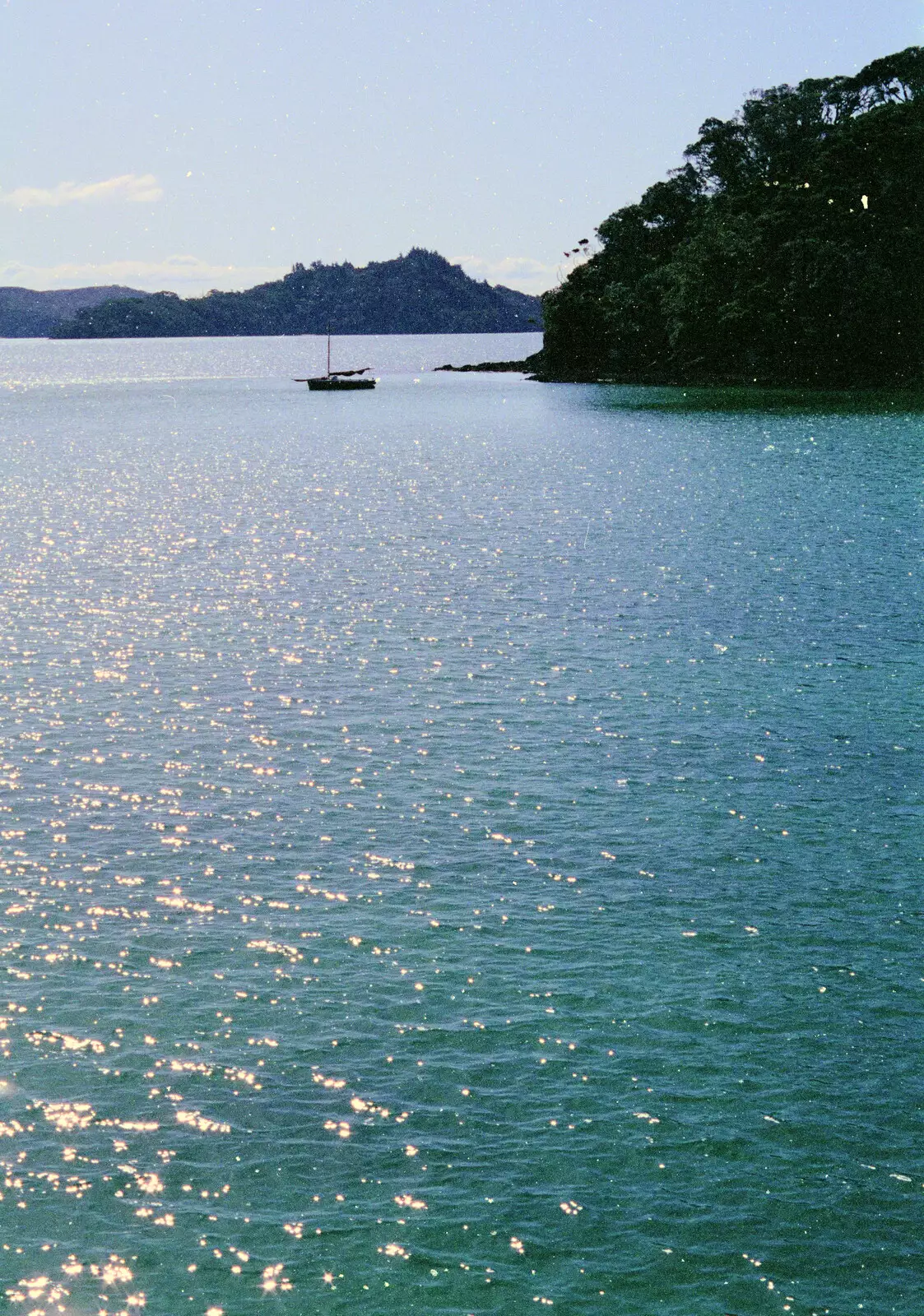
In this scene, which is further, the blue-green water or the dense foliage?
the dense foliage

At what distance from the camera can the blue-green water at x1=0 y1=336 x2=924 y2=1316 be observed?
613 inches

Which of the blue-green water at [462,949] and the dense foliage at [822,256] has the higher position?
the dense foliage at [822,256]

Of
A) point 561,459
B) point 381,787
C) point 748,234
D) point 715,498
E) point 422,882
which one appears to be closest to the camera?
point 422,882

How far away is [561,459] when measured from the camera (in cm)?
11412

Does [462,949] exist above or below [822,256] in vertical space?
below

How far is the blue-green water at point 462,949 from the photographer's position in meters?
15.6

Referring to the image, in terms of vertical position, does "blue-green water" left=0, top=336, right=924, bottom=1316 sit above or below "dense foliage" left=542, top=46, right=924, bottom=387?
below

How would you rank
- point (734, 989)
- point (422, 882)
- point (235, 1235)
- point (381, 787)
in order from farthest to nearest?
point (381, 787), point (422, 882), point (734, 989), point (235, 1235)

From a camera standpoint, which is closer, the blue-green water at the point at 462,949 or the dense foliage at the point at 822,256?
the blue-green water at the point at 462,949

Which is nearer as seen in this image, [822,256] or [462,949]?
[462,949]

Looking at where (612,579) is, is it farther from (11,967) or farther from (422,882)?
(11,967)

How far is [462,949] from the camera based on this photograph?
75.2 feet

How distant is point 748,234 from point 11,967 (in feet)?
569

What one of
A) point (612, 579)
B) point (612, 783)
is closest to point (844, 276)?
point (612, 579)
